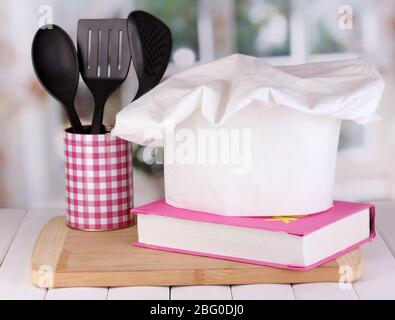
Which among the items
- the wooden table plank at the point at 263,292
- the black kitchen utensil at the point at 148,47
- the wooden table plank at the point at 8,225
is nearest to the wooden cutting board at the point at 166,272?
the wooden table plank at the point at 263,292

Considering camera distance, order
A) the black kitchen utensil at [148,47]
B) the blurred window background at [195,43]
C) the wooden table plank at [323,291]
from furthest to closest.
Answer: the blurred window background at [195,43]
the black kitchen utensil at [148,47]
the wooden table plank at [323,291]

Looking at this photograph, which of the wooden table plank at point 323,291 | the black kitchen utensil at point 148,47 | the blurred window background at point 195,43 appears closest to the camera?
the wooden table plank at point 323,291

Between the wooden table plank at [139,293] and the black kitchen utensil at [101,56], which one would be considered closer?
the wooden table plank at [139,293]

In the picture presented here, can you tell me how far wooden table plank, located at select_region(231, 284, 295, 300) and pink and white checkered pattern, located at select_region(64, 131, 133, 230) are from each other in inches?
8.5

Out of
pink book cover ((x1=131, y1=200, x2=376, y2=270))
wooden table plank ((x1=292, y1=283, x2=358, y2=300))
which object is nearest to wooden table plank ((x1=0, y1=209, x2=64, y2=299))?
pink book cover ((x1=131, y1=200, x2=376, y2=270))

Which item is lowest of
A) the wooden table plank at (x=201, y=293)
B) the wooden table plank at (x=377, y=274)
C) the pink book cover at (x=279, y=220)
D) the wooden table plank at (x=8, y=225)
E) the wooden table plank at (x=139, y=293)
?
the wooden table plank at (x=8, y=225)

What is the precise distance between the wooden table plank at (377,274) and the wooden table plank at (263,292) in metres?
0.07

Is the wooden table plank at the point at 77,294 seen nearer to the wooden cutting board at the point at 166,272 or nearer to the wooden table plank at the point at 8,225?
the wooden cutting board at the point at 166,272

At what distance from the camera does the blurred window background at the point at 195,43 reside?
3.51ft

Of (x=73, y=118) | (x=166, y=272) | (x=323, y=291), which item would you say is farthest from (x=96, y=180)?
(x=323, y=291)

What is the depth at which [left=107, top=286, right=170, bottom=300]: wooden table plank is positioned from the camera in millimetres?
774

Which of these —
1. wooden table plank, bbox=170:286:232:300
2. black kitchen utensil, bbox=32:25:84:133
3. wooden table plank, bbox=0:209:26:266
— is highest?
black kitchen utensil, bbox=32:25:84:133

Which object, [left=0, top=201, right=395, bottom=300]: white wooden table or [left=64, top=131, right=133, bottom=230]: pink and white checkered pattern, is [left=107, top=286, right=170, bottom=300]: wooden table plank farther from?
[left=64, top=131, right=133, bottom=230]: pink and white checkered pattern

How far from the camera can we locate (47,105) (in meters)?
1.09
